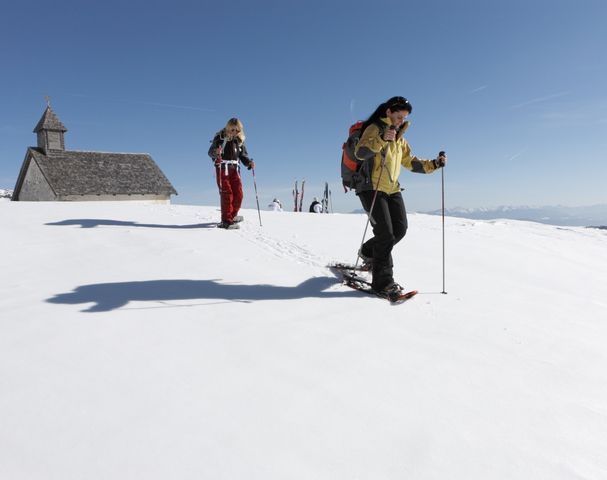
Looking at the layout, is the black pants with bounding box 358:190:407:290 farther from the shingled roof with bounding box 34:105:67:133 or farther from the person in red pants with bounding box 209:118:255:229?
the shingled roof with bounding box 34:105:67:133

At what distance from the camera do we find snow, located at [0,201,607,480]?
5.44 feet

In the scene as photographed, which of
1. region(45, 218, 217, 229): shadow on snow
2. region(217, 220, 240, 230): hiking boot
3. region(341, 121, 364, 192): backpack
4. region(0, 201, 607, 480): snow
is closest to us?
region(0, 201, 607, 480): snow

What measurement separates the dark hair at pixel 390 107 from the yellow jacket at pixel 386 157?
0.26ft

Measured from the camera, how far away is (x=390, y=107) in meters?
4.11

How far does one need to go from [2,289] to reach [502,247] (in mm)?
8737

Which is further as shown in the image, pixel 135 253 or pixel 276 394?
pixel 135 253

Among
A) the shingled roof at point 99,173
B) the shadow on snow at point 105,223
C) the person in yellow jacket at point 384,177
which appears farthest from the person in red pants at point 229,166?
the shingled roof at point 99,173

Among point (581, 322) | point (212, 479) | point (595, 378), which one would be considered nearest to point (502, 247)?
point (581, 322)

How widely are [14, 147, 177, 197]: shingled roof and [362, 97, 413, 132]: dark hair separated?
96.1ft

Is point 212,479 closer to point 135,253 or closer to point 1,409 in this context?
point 1,409

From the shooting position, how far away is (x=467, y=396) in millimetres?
2279

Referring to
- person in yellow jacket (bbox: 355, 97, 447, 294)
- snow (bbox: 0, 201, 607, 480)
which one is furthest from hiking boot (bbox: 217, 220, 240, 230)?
person in yellow jacket (bbox: 355, 97, 447, 294)

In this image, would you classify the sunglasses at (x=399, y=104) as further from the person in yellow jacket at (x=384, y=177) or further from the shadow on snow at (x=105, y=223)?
the shadow on snow at (x=105, y=223)

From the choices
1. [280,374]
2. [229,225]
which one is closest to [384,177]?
[280,374]
